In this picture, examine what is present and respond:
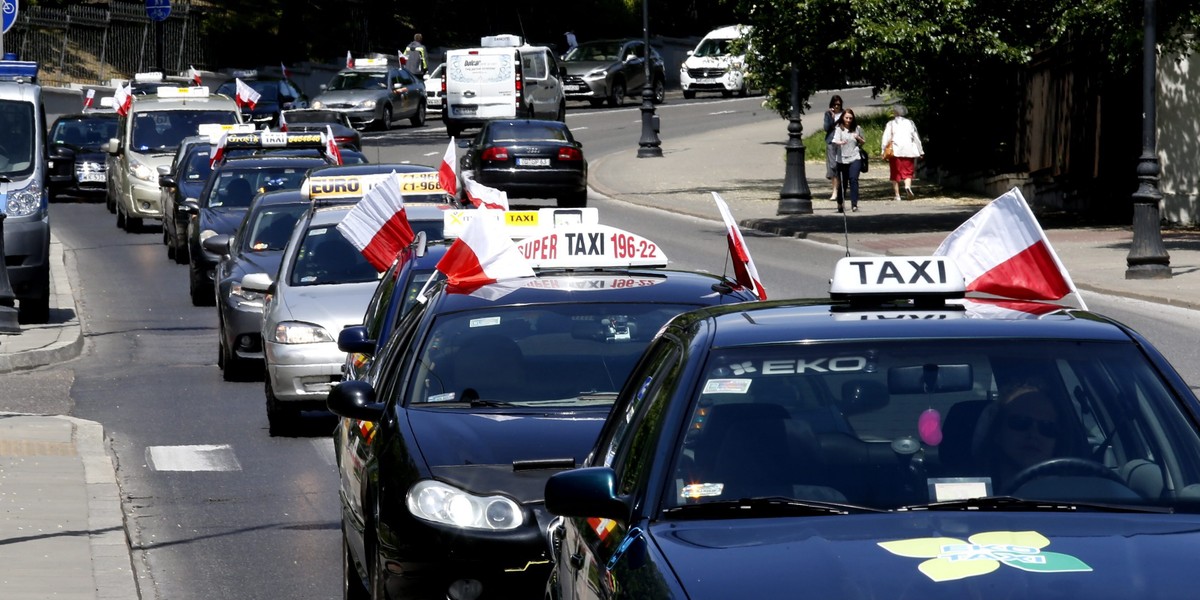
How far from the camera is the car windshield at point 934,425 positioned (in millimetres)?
4500

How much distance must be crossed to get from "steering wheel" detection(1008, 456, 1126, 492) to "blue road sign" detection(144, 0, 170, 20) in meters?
46.8

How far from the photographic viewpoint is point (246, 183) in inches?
901

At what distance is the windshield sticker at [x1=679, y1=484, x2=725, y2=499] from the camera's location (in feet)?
14.6

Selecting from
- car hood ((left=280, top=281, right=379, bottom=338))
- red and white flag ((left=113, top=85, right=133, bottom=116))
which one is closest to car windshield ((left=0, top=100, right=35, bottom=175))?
car hood ((left=280, top=281, right=379, bottom=338))

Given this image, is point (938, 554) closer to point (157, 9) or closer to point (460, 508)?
point (460, 508)

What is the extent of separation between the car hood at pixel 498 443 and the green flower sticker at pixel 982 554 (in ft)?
8.23

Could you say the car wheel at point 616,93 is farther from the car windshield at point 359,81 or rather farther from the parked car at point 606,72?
the car windshield at point 359,81

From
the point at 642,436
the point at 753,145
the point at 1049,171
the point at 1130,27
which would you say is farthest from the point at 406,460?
the point at 753,145

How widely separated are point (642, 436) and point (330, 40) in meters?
62.4

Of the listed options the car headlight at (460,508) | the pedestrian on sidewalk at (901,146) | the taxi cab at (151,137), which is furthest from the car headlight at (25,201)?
the pedestrian on sidewalk at (901,146)

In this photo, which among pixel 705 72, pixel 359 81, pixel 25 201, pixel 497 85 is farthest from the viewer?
pixel 705 72

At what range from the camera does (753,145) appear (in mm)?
45406

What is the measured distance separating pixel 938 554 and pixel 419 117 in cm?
5103

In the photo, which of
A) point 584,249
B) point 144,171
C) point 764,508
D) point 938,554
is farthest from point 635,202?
point 938,554
